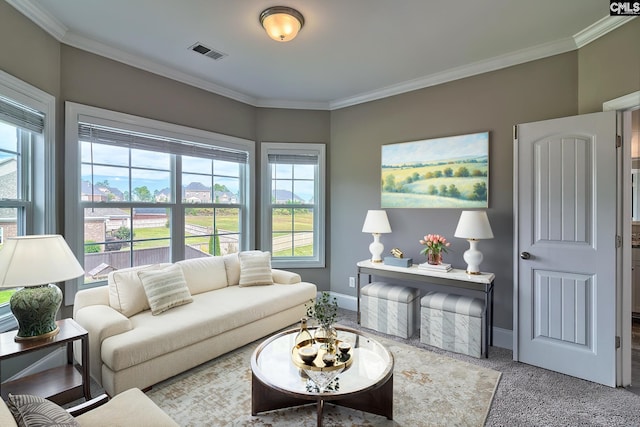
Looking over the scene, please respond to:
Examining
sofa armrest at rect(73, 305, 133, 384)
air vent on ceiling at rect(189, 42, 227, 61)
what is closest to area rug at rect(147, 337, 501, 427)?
sofa armrest at rect(73, 305, 133, 384)

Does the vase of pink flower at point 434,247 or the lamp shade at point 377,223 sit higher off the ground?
the lamp shade at point 377,223

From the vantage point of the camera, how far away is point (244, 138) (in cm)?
415

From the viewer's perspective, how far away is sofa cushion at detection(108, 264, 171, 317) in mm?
2561

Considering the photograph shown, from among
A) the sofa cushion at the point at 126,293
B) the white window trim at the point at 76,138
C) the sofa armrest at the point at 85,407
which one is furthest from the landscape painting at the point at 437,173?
the sofa armrest at the point at 85,407

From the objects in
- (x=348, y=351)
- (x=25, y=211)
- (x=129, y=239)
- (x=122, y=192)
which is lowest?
(x=348, y=351)

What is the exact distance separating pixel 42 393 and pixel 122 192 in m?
1.89

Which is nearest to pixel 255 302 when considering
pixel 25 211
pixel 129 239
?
pixel 129 239

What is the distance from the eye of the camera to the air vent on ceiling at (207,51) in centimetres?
282

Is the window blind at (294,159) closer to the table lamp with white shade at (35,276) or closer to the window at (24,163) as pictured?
the window at (24,163)

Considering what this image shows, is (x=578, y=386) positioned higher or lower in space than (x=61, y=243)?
lower

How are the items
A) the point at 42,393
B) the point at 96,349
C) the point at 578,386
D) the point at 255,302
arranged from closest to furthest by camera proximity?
the point at 42,393 → the point at 96,349 → the point at 578,386 → the point at 255,302

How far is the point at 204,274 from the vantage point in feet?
10.8

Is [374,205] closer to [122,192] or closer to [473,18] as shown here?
[473,18]

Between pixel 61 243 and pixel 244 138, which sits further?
pixel 244 138
